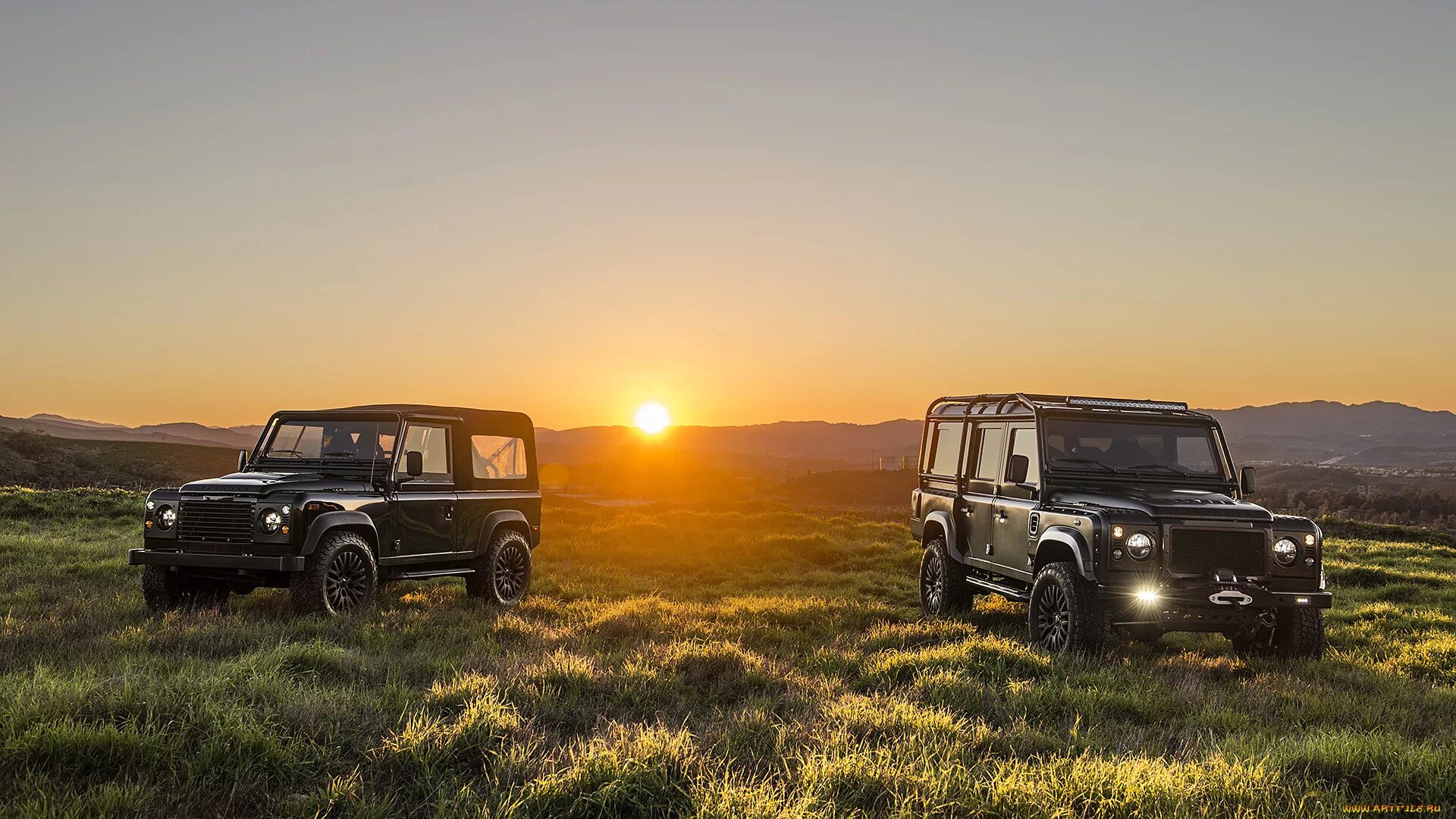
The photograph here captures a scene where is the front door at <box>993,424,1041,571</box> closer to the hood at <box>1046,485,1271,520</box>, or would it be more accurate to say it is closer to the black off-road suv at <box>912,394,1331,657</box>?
the black off-road suv at <box>912,394,1331,657</box>

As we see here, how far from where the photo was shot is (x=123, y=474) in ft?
178

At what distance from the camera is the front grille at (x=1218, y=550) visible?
334 inches

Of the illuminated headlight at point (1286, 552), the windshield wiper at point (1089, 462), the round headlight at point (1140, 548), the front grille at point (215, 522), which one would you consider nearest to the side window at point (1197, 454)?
the windshield wiper at point (1089, 462)

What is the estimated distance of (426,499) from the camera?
11.4m

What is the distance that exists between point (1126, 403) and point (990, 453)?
5.50 feet

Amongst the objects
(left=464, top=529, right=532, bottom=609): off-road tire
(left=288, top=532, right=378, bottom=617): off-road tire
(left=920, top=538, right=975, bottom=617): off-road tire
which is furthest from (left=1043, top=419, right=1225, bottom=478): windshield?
(left=288, top=532, right=378, bottom=617): off-road tire

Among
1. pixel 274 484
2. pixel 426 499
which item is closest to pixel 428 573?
pixel 426 499

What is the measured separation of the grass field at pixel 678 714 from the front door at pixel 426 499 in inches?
30.3

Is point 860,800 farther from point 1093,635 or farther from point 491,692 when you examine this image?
point 1093,635

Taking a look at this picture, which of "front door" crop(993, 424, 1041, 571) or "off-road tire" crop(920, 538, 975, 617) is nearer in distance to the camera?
"front door" crop(993, 424, 1041, 571)

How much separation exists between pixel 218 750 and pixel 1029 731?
15.9 ft

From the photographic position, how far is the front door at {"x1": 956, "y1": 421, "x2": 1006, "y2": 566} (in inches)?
432

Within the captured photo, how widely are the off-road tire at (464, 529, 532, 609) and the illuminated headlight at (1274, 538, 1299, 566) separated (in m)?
8.66

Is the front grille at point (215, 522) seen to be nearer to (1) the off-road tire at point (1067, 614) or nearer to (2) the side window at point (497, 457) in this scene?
(2) the side window at point (497, 457)
